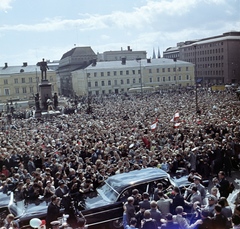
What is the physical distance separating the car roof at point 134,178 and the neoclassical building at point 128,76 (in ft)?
247

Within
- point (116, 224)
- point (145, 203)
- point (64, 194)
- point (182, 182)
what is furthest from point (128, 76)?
point (145, 203)

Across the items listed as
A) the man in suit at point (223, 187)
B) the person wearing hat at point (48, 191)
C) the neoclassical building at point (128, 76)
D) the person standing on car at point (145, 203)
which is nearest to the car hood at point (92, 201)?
the person wearing hat at point (48, 191)

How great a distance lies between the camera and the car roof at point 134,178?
9180 millimetres

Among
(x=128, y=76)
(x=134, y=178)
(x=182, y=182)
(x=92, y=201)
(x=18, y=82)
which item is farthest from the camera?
(x=128, y=76)

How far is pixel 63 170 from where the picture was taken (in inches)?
504

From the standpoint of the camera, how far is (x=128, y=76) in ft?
295

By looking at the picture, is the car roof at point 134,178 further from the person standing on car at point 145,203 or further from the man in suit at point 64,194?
the man in suit at point 64,194

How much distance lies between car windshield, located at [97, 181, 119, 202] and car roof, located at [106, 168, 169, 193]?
3.5 inches

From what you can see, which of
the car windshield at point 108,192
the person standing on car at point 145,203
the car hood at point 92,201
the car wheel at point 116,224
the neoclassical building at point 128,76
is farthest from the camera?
the neoclassical building at point 128,76

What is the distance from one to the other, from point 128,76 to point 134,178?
267 ft

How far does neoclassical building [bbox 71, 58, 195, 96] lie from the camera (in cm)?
8762

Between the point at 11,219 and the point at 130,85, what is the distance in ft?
277

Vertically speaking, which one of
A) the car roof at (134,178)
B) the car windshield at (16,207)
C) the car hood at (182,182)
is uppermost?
the car roof at (134,178)

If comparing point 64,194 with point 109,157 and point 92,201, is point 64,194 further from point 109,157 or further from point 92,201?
point 109,157
